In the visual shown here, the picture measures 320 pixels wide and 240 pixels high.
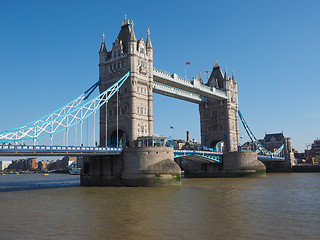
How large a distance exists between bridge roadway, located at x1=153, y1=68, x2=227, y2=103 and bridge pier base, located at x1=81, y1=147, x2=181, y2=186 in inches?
726

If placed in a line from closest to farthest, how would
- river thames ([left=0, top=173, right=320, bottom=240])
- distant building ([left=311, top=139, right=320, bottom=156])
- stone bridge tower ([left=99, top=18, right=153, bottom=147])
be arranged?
river thames ([left=0, top=173, right=320, bottom=240]) < stone bridge tower ([left=99, top=18, right=153, bottom=147]) < distant building ([left=311, top=139, right=320, bottom=156])

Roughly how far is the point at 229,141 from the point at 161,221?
6438cm

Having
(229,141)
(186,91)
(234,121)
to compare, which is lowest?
(229,141)

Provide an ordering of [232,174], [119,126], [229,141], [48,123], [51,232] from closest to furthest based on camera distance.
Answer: [51,232] → [48,123] → [119,126] → [232,174] → [229,141]

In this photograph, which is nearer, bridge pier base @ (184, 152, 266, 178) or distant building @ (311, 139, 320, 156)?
bridge pier base @ (184, 152, 266, 178)

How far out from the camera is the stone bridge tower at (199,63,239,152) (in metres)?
82.8

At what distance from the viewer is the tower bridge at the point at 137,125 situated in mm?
45844

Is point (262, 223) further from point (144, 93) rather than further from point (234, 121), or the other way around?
point (234, 121)

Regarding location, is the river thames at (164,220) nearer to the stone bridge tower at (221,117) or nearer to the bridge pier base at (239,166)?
the bridge pier base at (239,166)

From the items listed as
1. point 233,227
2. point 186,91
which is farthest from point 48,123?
point 186,91

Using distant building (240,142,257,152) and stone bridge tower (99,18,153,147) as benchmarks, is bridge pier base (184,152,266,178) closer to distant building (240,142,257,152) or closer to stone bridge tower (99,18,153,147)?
distant building (240,142,257,152)

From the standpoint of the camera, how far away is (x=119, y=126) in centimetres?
5597

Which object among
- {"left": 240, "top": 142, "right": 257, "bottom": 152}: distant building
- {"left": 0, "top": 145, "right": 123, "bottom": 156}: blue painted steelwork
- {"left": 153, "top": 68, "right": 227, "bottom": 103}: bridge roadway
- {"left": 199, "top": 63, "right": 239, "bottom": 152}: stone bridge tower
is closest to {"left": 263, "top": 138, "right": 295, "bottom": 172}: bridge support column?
{"left": 240, "top": 142, "right": 257, "bottom": 152}: distant building

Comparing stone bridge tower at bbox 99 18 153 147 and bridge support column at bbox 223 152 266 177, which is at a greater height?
stone bridge tower at bbox 99 18 153 147
